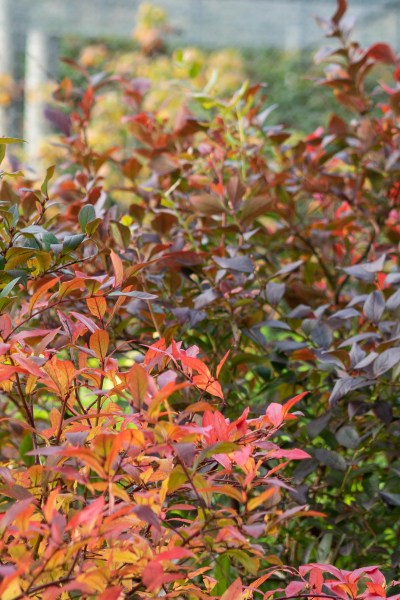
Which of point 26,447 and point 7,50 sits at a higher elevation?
point 26,447

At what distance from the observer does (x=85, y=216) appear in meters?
1.17

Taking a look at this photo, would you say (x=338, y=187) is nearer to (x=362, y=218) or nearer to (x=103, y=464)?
(x=362, y=218)

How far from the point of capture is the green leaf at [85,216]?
1.16 meters

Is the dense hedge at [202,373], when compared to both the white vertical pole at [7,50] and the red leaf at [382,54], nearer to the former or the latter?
the red leaf at [382,54]

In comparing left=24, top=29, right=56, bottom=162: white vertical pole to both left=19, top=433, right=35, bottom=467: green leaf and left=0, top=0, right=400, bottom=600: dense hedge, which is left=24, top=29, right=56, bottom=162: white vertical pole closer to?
left=0, top=0, right=400, bottom=600: dense hedge

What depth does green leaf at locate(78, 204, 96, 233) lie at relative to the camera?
45.6 inches

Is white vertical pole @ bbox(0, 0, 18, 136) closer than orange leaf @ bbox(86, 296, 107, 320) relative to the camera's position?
No

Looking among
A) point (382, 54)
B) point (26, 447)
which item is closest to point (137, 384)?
point (26, 447)

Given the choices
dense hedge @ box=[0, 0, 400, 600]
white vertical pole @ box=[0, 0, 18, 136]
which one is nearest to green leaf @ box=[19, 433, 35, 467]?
dense hedge @ box=[0, 0, 400, 600]

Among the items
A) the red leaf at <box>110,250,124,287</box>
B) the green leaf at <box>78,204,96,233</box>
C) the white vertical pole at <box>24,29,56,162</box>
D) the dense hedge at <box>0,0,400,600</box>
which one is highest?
the green leaf at <box>78,204,96,233</box>

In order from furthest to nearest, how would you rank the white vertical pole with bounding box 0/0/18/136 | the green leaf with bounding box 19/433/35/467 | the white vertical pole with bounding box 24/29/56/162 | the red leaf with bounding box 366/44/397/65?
the white vertical pole with bounding box 0/0/18/136 < the white vertical pole with bounding box 24/29/56/162 < the red leaf with bounding box 366/44/397/65 < the green leaf with bounding box 19/433/35/467

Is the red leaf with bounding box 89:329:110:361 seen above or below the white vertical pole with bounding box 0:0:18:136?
above

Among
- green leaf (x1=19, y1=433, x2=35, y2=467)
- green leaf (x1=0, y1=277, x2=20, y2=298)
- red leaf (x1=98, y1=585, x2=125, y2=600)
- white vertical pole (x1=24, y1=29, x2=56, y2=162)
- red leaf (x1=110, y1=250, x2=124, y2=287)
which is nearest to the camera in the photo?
red leaf (x1=98, y1=585, x2=125, y2=600)

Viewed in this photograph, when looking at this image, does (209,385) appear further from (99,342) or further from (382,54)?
(382,54)
